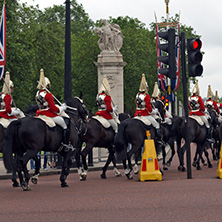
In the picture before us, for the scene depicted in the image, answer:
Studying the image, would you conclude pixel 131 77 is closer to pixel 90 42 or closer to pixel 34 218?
pixel 90 42

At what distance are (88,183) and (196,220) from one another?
725 centimetres

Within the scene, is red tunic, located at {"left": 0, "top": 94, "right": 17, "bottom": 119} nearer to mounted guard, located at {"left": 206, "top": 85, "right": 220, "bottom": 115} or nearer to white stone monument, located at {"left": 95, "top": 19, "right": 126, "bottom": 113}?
mounted guard, located at {"left": 206, "top": 85, "right": 220, "bottom": 115}

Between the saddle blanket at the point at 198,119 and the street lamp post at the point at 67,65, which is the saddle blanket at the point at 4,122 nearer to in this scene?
the street lamp post at the point at 67,65

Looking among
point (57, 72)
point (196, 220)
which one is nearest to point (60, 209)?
point (196, 220)

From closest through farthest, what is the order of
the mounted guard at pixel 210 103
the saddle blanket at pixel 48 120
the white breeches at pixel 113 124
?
1. the saddle blanket at pixel 48 120
2. the white breeches at pixel 113 124
3. the mounted guard at pixel 210 103

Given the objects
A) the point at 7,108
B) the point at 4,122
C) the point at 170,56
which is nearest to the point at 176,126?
the point at 170,56

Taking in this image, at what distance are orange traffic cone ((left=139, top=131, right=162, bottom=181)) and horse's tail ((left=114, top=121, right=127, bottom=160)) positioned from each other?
1.15 meters

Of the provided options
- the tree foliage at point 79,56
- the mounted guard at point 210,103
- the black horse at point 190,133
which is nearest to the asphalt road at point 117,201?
the black horse at point 190,133

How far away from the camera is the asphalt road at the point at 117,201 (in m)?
10.3

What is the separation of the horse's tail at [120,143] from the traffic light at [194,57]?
2.46 m

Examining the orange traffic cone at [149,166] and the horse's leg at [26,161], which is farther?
the orange traffic cone at [149,166]

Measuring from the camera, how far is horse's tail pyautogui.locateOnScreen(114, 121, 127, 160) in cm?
1789

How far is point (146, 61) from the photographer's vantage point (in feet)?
200

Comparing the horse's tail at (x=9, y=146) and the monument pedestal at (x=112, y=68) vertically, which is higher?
the monument pedestal at (x=112, y=68)
